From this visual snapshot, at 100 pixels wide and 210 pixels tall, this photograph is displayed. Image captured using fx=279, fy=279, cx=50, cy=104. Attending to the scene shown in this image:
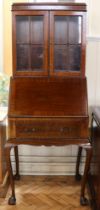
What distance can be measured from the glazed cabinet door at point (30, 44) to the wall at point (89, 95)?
48 centimetres

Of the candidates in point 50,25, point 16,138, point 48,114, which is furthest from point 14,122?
point 50,25

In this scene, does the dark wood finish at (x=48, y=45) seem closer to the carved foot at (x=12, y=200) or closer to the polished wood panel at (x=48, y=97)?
the polished wood panel at (x=48, y=97)

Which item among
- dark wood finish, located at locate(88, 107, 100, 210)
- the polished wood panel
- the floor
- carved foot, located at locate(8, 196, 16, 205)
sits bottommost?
the floor

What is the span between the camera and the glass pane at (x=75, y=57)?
240cm

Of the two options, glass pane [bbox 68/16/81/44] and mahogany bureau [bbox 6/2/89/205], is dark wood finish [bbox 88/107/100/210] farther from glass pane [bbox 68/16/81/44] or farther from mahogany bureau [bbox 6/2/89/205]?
glass pane [bbox 68/16/81/44]

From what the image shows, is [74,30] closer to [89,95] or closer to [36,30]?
[36,30]

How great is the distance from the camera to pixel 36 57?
7.90 ft

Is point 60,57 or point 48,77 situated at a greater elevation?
point 60,57

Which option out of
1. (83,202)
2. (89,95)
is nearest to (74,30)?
(89,95)

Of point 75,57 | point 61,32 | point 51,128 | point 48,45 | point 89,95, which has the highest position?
point 61,32

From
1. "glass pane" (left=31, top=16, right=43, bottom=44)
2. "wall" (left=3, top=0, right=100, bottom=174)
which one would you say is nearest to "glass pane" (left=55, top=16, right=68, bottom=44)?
"glass pane" (left=31, top=16, right=43, bottom=44)

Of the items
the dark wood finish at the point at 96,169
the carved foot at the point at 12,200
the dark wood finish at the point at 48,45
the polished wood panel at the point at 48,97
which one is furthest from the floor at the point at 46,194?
the dark wood finish at the point at 48,45

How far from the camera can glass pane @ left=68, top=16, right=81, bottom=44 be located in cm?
237

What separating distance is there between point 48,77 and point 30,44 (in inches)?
12.6
